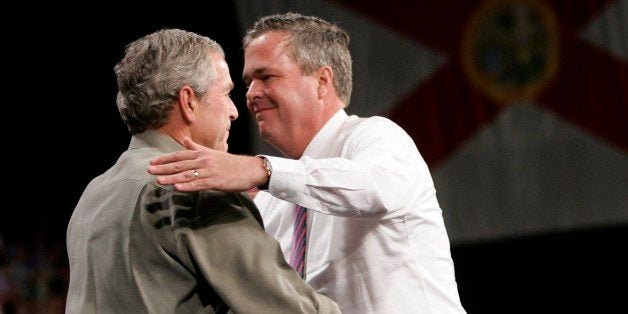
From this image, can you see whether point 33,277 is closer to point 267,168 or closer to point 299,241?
point 299,241

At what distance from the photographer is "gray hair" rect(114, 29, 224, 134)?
1733mm

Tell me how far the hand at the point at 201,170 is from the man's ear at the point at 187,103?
0.54ft

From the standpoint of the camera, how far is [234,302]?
160 cm

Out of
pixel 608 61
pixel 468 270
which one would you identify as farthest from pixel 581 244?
pixel 608 61

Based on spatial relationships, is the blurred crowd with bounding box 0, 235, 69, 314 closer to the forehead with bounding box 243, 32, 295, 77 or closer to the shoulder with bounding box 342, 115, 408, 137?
the forehead with bounding box 243, 32, 295, 77

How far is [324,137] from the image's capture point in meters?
2.18

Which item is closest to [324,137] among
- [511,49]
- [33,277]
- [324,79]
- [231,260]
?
[324,79]

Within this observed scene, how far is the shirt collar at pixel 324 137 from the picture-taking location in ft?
7.07

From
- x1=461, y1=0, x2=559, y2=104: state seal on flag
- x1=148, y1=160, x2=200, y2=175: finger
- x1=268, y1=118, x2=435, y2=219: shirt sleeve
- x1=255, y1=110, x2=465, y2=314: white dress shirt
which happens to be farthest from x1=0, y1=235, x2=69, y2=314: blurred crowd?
x1=148, y1=160, x2=200, y2=175: finger

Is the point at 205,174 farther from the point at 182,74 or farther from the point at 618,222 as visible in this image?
the point at 618,222

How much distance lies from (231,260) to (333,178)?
0.76ft

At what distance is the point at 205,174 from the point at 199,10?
4123mm

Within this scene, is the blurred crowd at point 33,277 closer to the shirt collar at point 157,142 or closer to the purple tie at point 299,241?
the purple tie at point 299,241

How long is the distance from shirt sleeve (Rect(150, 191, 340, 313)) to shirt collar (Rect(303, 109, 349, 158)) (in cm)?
55
